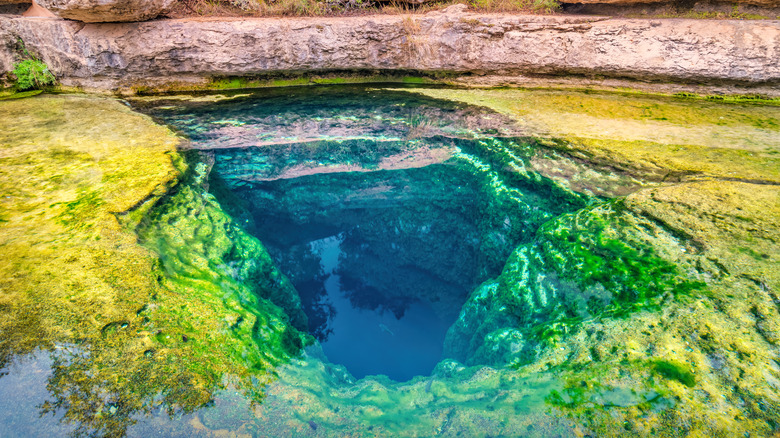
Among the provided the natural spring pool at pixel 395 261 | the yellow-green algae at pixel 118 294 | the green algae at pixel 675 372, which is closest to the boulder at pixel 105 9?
the natural spring pool at pixel 395 261

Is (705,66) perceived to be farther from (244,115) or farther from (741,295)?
(244,115)

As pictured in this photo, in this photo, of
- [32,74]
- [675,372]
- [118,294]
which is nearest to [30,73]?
[32,74]

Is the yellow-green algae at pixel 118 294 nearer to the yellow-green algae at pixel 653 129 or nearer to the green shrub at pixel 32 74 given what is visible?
the green shrub at pixel 32 74

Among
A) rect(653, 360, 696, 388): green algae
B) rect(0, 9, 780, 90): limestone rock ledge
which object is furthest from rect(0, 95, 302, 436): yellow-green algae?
rect(0, 9, 780, 90): limestone rock ledge

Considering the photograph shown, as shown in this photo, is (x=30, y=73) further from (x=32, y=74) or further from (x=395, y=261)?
(x=395, y=261)

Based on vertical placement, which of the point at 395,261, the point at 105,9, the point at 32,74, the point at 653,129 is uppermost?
the point at 105,9

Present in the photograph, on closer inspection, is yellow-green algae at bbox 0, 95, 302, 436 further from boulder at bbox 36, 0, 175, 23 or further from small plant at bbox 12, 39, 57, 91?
small plant at bbox 12, 39, 57, 91

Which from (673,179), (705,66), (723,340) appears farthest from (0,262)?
(705,66)
